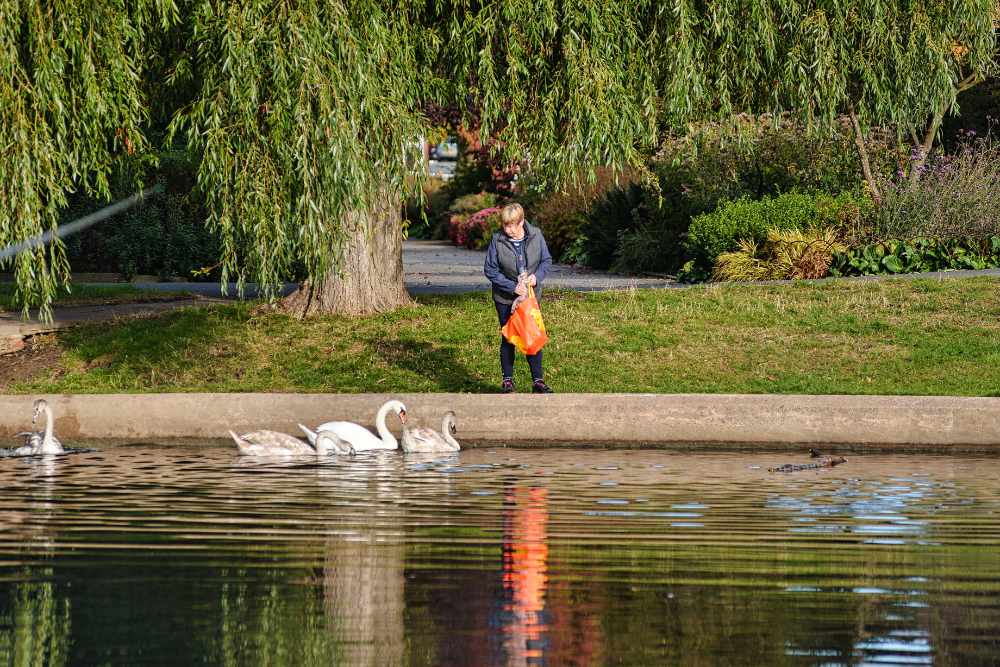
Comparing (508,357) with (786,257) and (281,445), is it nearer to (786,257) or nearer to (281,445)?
(281,445)

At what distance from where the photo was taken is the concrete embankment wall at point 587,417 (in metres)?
14.0

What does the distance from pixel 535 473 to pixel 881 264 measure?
42.4ft

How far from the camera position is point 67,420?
1463 centimetres

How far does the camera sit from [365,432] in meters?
13.7

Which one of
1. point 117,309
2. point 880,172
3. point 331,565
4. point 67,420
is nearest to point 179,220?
point 117,309

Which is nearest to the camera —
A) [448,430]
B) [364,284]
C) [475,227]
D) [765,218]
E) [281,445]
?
[281,445]

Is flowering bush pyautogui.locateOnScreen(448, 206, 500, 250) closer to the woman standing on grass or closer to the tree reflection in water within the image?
the woman standing on grass

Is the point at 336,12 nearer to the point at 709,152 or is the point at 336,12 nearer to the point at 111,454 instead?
the point at 111,454

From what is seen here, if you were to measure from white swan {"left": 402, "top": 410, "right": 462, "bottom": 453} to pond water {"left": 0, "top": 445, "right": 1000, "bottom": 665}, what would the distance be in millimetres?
354

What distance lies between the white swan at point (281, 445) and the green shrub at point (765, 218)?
13.5m

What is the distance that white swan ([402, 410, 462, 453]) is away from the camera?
1346 cm

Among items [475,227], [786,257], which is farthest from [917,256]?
[475,227]

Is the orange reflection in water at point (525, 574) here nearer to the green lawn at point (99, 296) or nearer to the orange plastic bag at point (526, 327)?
the orange plastic bag at point (526, 327)

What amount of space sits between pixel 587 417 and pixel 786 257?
434 inches
